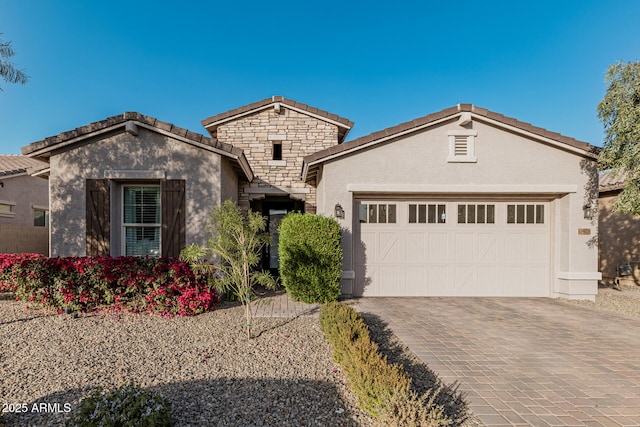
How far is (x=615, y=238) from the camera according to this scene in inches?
432

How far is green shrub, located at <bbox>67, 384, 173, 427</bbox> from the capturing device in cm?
245

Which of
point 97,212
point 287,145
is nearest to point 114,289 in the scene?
point 97,212

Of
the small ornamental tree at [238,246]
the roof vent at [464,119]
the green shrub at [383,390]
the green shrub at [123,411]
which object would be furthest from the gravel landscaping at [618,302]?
the green shrub at [123,411]

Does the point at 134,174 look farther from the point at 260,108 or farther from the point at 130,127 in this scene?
the point at 260,108

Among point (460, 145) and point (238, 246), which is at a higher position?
point (460, 145)

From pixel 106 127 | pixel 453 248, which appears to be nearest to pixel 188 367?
pixel 106 127

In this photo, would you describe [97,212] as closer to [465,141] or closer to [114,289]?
[114,289]

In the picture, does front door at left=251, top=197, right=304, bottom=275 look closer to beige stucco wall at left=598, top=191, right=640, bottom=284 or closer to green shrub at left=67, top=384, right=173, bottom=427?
green shrub at left=67, top=384, right=173, bottom=427

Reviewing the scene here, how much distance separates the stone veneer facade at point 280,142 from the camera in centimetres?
1058

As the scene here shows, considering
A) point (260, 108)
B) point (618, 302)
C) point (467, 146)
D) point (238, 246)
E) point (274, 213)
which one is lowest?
point (618, 302)

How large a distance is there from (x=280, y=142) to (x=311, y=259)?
17.8 ft

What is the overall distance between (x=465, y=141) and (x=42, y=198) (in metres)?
18.7

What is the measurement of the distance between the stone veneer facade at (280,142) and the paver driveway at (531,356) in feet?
17.2

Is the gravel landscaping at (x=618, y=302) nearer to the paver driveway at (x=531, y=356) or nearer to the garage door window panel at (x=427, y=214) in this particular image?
the paver driveway at (x=531, y=356)
